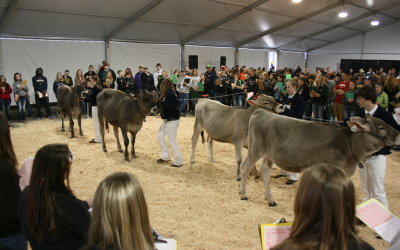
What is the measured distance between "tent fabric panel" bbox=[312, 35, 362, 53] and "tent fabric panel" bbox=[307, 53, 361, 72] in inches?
16.9

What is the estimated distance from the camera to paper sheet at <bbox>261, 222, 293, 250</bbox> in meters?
1.83

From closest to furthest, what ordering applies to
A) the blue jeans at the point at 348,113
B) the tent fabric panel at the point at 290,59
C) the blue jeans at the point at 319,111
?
the blue jeans at the point at 348,113
the blue jeans at the point at 319,111
the tent fabric panel at the point at 290,59

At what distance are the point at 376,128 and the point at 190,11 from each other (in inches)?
406

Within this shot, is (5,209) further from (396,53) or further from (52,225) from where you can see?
(396,53)

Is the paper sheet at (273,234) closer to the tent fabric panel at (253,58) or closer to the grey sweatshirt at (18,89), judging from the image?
the grey sweatshirt at (18,89)

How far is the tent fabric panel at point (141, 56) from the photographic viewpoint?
14.6m

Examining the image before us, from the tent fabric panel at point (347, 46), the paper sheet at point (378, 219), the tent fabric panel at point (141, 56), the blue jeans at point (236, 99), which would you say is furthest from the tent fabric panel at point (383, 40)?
the paper sheet at point (378, 219)

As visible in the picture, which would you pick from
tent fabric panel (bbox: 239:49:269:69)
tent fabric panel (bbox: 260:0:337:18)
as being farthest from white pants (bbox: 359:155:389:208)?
tent fabric panel (bbox: 239:49:269:69)

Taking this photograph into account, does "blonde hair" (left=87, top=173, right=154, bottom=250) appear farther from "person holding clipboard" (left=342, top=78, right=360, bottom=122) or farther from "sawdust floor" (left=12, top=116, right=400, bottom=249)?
"person holding clipboard" (left=342, top=78, right=360, bottom=122)

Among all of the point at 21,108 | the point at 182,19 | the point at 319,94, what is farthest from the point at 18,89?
the point at 319,94

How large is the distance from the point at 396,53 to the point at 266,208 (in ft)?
74.8

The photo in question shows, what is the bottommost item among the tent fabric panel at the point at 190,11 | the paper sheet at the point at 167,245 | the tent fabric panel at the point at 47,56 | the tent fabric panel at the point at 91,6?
the paper sheet at the point at 167,245

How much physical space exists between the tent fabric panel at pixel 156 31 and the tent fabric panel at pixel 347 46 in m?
16.1

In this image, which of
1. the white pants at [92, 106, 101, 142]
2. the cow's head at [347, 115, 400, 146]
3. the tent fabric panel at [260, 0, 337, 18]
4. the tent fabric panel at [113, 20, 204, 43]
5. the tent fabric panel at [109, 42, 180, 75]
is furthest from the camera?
the tent fabric panel at [109, 42, 180, 75]
